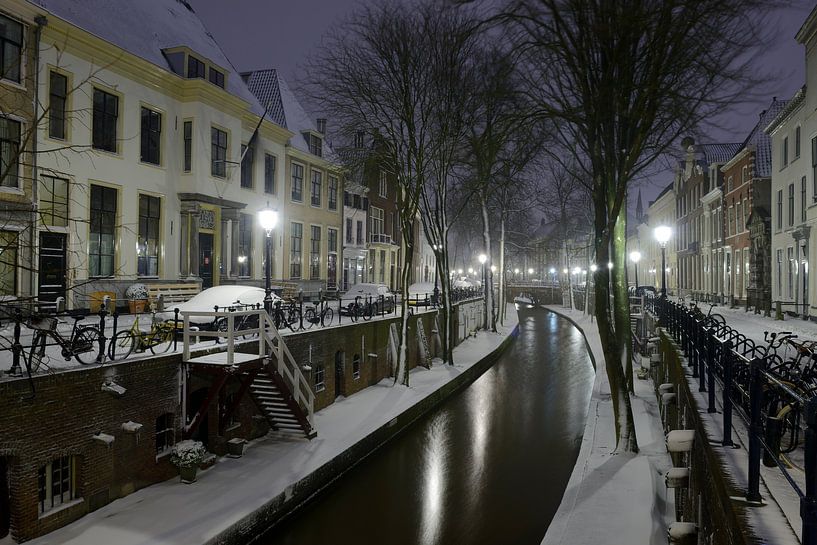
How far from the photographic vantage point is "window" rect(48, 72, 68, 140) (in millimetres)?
18625

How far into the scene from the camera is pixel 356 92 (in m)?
21.7

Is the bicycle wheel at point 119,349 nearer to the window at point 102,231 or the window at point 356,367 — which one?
the window at point 102,231

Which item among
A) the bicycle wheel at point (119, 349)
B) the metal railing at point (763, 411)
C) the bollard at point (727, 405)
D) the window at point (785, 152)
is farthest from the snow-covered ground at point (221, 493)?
the window at point (785, 152)

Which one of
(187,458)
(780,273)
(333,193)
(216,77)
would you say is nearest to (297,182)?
(333,193)

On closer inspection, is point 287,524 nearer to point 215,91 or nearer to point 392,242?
point 215,91

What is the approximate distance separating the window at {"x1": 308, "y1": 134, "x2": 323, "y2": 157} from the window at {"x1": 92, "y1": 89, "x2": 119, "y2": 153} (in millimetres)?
15074

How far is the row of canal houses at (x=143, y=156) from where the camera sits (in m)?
17.6

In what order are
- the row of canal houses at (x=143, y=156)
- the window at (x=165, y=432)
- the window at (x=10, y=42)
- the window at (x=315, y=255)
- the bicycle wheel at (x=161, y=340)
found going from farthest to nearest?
the window at (x=315, y=255)
the row of canal houses at (x=143, y=156)
the window at (x=10, y=42)
the bicycle wheel at (x=161, y=340)
the window at (x=165, y=432)

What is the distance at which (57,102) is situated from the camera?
18859 mm

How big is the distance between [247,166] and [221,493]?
20455mm

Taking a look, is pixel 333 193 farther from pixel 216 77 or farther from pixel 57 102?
pixel 57 102

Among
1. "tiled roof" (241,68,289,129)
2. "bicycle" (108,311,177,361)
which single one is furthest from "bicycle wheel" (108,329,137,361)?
"tiled roof" (241,68,289,129)

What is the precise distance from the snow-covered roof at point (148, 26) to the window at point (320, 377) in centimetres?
1252

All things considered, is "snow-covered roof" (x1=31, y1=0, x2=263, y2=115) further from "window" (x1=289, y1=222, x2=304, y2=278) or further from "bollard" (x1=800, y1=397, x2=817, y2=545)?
"bollard" (x1=800, y1=397, x2=817, y2=545)
